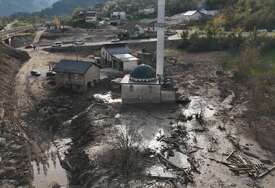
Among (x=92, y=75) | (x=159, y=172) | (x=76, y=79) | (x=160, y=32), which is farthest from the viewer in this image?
(x=92, y=75)

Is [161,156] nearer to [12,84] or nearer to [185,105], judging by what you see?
[185,105]

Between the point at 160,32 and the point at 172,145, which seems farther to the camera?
the point at 160,32

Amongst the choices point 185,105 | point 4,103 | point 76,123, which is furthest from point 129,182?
point 4,103

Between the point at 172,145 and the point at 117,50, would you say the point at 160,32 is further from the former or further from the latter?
the point at 172,145

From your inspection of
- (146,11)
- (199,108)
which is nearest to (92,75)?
(199,108)

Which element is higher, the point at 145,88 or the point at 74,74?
the point at 74,74

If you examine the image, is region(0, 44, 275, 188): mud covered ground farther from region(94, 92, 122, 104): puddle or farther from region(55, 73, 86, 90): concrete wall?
region(55, 73, 86, 90): concrete wall

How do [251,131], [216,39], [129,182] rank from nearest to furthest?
[129,182] < [251,131] < [216,39]

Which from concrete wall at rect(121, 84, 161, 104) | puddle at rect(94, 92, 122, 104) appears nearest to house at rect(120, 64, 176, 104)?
concrete wall at rect(121, 84, 161, 104)
